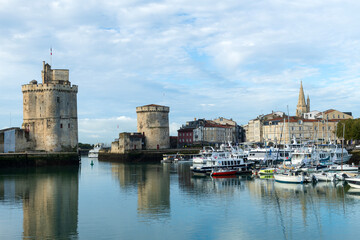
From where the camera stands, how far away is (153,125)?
6675 cm

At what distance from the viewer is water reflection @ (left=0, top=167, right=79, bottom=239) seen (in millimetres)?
17744

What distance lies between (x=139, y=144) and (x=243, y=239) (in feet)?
165

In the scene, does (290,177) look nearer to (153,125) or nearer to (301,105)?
(153,125)

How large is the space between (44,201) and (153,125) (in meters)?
42.4

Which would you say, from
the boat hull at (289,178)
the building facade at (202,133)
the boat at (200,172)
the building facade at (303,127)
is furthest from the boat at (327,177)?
the building facade at (202,133)

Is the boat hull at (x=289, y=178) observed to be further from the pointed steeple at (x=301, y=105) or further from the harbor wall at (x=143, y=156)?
the pointed steeple at (x=301, y=105)

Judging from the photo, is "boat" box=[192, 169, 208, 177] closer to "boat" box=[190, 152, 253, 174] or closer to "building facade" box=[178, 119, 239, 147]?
"boat" box=[190, 152, 253, 174]

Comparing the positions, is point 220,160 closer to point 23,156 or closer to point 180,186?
point 180,186

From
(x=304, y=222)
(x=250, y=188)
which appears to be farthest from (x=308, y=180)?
(x=304, y=222)

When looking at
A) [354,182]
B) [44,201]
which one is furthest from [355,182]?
[44,201]

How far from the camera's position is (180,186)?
3106cm

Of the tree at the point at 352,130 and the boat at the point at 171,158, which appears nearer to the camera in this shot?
the tree at the point at 352,130

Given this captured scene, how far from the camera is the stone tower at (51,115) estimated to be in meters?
50.3

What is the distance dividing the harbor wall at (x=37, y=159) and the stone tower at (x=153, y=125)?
1796cm
